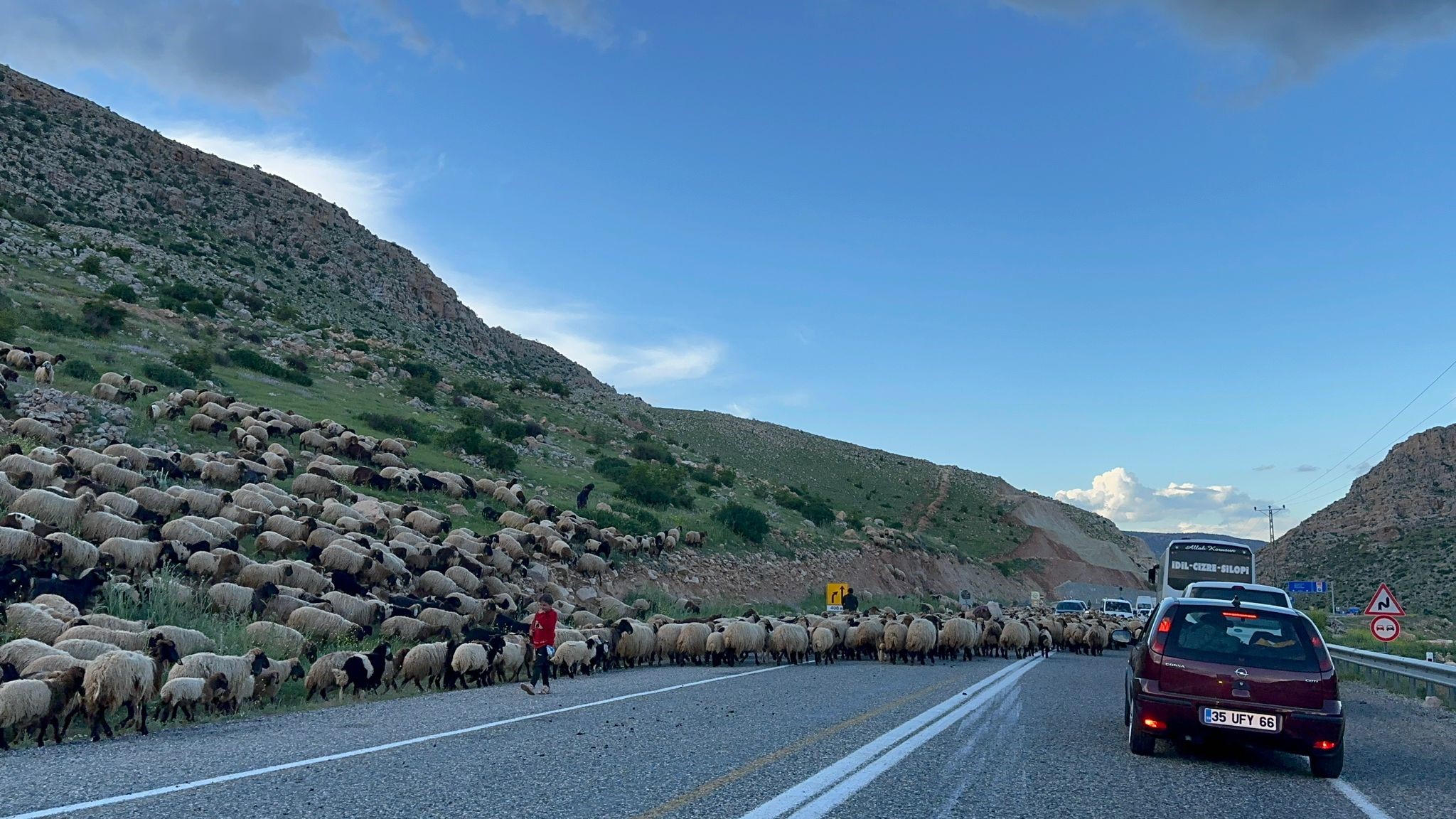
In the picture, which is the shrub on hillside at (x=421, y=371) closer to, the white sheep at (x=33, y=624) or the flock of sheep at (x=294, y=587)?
the flock of sheep at (x=294, y=587)

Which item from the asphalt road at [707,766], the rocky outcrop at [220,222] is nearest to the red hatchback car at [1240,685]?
the asphalt road at [707,766]

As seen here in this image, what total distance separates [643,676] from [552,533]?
1164 centimetres

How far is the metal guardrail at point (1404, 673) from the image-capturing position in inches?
597

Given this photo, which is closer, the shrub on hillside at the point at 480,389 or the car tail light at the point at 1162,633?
the car tail light at the point at 1162,633

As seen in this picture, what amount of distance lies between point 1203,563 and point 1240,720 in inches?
689

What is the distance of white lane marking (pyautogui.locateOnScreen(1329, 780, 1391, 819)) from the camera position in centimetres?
718

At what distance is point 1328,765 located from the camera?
27.9 ft

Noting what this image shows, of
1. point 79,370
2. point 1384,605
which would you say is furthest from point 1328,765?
point 79,370

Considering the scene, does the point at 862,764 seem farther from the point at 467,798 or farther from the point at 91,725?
the point at 91,725

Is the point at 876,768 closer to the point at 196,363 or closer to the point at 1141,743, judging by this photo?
the point at 1141,743

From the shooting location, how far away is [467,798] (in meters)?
6.80

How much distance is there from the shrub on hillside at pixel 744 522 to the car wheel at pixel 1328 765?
33.8m

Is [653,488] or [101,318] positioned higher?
[101,318]

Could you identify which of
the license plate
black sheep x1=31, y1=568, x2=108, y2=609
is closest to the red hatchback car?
the license plate
